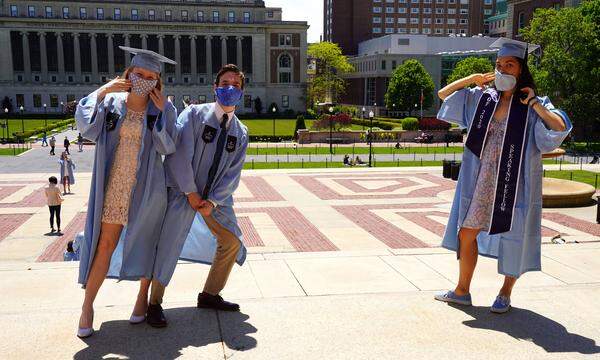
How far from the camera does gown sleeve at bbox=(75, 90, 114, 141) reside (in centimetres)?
503

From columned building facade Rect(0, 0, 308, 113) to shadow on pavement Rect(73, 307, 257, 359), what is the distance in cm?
9226

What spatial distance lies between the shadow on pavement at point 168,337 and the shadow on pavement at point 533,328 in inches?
85.6

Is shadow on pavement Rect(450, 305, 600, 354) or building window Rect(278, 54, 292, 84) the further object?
building window Rect(278, 54, 292, 84)

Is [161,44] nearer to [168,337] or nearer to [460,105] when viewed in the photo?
[460,105]

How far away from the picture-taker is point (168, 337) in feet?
16.7

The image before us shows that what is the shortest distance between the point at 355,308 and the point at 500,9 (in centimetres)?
12331

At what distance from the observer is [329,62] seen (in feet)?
339

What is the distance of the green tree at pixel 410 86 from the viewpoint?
266 ft

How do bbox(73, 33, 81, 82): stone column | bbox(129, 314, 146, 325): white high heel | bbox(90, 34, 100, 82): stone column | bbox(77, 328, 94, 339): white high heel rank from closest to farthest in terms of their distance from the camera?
bbox(77, 328, 94, 339): white high heel
bbox(129, 314, 146, 325): white high heel
bbox(73, 33, 81, 82): stone column
bbox(90, 34, 100, 82): stone column

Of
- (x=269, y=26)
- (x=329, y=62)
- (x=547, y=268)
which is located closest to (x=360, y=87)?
(x=329, y=62)

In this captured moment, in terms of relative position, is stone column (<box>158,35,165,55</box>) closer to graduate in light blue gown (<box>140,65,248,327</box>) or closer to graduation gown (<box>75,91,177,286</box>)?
graduate in light blue gown (<box>140,65,248,327</box>)

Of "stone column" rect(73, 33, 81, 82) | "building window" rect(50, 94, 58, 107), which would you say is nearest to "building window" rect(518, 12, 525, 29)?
"stone column" rect(73, 33, 81, 82)

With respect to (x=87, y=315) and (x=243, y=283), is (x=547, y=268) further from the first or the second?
(x=87, y=315)

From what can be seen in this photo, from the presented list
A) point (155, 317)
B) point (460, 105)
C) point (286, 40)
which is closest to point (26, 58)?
point (286, 40)
